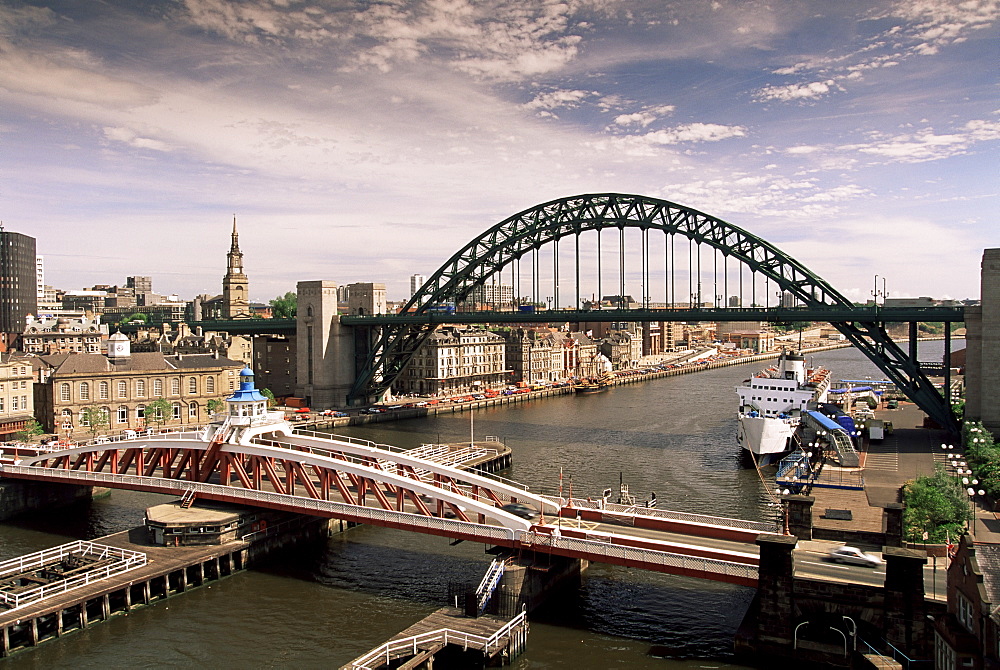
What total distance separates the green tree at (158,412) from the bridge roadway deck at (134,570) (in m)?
26.8

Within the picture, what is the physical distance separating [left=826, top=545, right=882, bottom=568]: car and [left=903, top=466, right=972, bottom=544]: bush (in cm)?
498

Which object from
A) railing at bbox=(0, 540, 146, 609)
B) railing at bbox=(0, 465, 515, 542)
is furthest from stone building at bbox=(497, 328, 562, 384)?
railing at bbox=(0, 540, 146, 609)

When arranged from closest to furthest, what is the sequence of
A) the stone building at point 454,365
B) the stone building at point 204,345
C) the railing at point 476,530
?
the railing at point 476,530
the stone building at point 204,345
the stone building at point 454,365

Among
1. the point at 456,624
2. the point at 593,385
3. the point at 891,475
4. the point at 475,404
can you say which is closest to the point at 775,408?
the point at 891,475

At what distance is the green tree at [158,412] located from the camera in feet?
170

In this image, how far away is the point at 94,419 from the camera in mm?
48156

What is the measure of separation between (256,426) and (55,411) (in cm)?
2744

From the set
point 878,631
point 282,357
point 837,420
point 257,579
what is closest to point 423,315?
point 282,357

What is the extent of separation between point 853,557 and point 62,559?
21.8 m

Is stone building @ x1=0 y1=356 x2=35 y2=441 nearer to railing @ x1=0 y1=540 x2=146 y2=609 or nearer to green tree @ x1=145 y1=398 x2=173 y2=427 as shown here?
green tree @ x1=145 y1=398 x2=173 y2=427

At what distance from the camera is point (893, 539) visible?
20.6m

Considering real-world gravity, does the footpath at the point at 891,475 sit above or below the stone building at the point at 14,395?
below

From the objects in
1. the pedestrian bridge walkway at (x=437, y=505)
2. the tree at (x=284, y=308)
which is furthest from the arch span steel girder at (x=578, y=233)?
the tree at (x=284, y=308)

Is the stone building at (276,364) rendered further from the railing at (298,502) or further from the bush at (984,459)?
the bush at (984,459)
